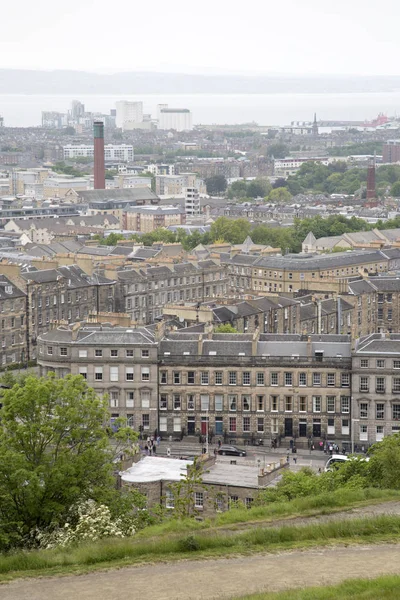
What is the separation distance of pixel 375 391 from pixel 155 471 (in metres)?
19.3

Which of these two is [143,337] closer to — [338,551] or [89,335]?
[89,335]

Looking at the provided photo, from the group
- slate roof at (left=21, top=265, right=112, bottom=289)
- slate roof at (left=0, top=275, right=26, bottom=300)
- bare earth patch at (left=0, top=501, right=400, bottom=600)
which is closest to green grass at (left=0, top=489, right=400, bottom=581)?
bare earth patch at (left=0, top=501, right=400, bottom=600)

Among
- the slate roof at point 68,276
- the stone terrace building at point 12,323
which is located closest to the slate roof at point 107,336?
the stone terrace building at point 12,323

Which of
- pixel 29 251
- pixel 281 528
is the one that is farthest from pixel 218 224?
pixel 281 528

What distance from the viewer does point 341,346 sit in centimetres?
6525

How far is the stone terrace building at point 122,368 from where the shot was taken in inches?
2574

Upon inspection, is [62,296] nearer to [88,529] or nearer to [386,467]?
[386,467]

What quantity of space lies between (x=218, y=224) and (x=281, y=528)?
12273cm

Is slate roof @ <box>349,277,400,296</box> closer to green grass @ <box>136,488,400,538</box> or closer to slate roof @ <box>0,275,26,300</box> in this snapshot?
slate roof @ <box>0,275,26,300</box>

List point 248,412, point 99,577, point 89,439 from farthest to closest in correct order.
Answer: point 248,412 → point 89,439 → point 99,577

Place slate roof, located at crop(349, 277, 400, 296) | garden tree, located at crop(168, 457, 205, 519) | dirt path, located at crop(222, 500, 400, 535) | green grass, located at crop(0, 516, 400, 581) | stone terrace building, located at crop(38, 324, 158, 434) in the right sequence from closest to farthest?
green grass, located at crop(0, 516, 400, 581), dirt path, located at crop(222, 500, 400, 535), garden tree, located at crop(168, 457, 205, 519), stone terrace building, located at crop(38, 324, 158, 434), slate roof, located at crop(349, 277, 400, 296)

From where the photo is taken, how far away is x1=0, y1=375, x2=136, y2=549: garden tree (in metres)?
35.2

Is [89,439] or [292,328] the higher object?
[89,439]

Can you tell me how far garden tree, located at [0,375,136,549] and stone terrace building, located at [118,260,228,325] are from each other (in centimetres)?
5653
